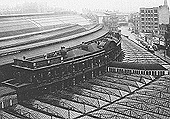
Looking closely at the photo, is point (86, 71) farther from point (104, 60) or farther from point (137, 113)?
point (137, 113)

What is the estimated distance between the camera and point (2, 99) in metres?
35.7

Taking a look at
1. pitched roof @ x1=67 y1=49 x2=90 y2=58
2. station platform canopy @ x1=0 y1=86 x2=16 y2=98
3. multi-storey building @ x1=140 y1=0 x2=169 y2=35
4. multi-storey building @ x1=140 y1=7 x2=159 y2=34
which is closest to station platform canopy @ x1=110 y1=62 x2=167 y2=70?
pitched roof @ x1=67 y1=49 x2=90 y2=58

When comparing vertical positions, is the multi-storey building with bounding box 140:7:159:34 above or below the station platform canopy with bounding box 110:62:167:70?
above

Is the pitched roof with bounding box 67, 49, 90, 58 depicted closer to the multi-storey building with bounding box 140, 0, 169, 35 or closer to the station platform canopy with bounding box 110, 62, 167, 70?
the station platform canopy with bounding box 110, 62, 167, 70

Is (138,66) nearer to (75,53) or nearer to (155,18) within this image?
(75,53)

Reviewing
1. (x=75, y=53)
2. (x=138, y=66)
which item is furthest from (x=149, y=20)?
(x=75, y=53)

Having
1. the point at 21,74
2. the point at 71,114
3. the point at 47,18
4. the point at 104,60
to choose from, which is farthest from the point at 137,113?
the point at 47,18

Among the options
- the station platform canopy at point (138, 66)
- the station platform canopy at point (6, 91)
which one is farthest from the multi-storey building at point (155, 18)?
the station platform canopy at point (6, 91)

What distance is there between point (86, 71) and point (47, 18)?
5085 cm

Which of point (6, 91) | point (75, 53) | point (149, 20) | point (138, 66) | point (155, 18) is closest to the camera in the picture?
point (6, 91)

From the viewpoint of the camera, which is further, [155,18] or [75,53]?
[155,18]

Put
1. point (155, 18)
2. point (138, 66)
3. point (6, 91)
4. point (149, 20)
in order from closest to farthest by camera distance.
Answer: point (6, 91) < point (138, 66) < point (155, 18) < point (149, 20)

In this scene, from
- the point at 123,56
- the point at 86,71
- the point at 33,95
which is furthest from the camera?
the point at 123,56

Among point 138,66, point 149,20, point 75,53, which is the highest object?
point 149,20
